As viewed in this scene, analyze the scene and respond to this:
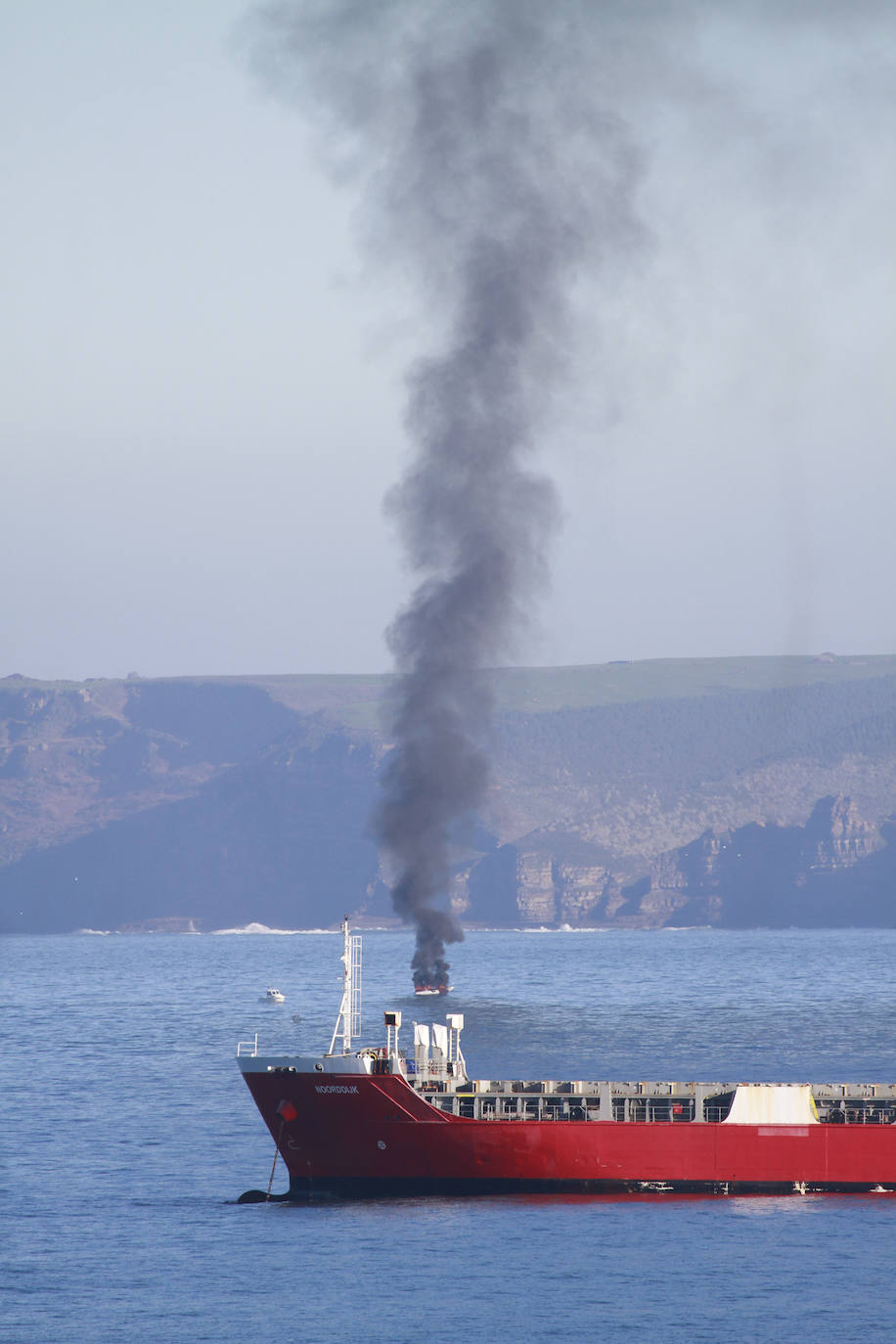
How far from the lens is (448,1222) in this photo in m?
74.5

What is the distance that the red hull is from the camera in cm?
7750

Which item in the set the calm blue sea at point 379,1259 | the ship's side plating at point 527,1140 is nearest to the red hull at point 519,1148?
the ship's side plating at point 527,1140

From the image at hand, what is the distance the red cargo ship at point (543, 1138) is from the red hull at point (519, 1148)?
1.6 inches

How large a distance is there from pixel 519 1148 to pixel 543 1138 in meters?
1.06

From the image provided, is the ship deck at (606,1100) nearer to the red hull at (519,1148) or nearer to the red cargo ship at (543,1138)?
the red cargo ship at (543,1138)

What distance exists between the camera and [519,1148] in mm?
77938

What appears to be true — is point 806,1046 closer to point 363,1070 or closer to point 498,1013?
point 498,1013

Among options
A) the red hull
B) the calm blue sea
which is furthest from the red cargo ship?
the calm blue sea

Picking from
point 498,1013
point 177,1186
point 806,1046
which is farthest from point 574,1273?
point 498,1013

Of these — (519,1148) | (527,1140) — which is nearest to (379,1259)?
(519,1148)

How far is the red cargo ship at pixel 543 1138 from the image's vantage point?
77.6 meters

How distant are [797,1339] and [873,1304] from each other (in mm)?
4564

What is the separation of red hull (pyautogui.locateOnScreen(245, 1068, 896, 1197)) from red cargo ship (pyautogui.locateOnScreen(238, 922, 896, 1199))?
40mm

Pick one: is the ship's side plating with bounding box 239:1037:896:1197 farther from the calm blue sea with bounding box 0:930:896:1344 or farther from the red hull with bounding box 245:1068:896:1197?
the calm blue sea with bounding box 0:930:896:1344
